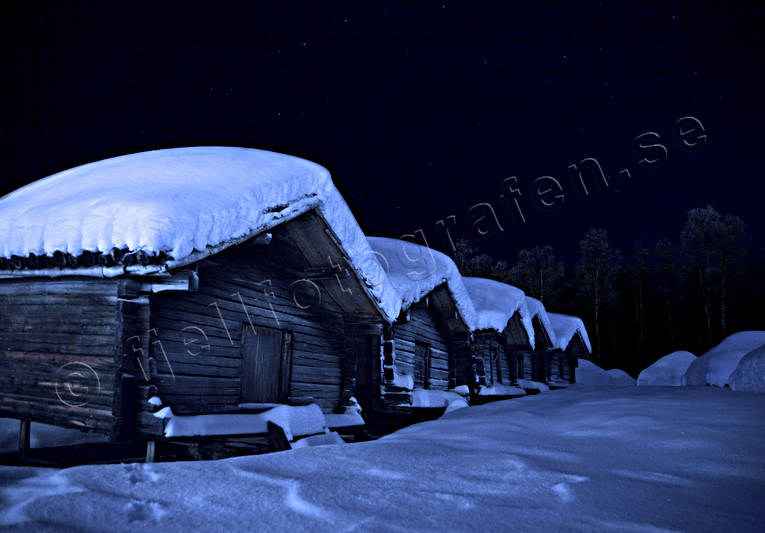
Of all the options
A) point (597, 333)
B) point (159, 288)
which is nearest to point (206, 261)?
point (159, 288)

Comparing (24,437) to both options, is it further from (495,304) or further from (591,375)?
(591,375)

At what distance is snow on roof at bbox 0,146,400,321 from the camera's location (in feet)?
18.5

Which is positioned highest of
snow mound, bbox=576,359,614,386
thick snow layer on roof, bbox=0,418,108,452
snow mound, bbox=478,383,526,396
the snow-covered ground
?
the snow-covered ground

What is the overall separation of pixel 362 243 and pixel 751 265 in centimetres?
3959

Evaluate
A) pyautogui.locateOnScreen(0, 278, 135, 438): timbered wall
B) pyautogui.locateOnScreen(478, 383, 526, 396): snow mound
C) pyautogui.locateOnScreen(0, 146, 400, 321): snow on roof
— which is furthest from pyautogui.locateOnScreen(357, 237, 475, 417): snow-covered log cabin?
pyautogui.locateOnScreen(0, 278, 135, 438): timbered wall

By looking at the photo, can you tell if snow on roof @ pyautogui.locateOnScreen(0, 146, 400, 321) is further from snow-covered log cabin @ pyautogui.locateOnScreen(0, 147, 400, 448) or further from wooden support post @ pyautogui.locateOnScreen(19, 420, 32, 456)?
wooden support post @ pyautogui.locateOnScreen(19, 420, 32, 456)

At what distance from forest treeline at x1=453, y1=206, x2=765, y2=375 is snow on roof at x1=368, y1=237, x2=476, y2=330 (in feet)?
89.4

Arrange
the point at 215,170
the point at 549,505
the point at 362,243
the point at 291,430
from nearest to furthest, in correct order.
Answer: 1. the point at 549,505
2. the point at 215,170
3. the point at 291,430
4. the point at 362,243

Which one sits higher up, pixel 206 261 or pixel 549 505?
pixel 206 261

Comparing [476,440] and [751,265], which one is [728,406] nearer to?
[476,440]

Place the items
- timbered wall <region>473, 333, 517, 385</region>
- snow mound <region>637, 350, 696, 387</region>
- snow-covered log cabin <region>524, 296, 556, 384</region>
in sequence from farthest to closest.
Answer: snow mound <region>637, 350, 696, 387</region>, snow-covered log cabin <region>524, 296, 556, 384</region>, timbered wall <region>473, 333, 517, 385</region>

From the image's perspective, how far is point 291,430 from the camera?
26.6ft

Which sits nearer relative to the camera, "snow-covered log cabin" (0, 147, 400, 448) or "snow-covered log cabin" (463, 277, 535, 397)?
"snow-covered log cabin" (0, 147, 400, 448)

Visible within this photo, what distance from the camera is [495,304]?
17.8 m
